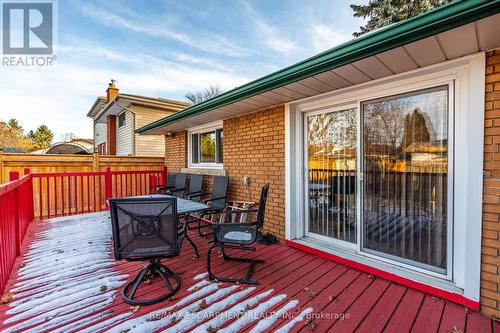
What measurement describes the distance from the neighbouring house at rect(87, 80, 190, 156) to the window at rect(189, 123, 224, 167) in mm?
4057

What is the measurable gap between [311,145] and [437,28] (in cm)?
210

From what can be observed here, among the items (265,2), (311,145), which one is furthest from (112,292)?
(265,2)

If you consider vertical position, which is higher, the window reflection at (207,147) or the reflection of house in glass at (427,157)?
the window reflection at (207,147)

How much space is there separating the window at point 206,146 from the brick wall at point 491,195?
414 centimetres

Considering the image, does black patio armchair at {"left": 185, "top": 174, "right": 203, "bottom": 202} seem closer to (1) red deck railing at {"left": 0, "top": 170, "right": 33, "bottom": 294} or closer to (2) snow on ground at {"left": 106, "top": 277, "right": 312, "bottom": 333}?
(1) red deck railing at {"left": 0, "top": 170, "right": 33, "bottom": 294}

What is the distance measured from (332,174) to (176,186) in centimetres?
418

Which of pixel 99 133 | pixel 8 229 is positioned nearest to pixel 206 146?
pixel 8 229

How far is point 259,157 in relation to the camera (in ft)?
13.4

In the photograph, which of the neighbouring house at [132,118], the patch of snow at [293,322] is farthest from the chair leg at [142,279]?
the neighbouring house at [132,118]

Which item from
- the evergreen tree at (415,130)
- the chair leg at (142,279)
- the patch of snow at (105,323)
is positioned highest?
the evergreen tree at (415,130)

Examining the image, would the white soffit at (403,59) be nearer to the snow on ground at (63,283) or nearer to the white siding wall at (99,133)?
the snow on ground at (63,283)

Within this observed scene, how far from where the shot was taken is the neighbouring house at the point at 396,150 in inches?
75.6

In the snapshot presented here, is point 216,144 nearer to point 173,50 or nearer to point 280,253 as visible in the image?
point 280,253

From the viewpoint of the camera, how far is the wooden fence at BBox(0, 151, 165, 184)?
19.0ft
